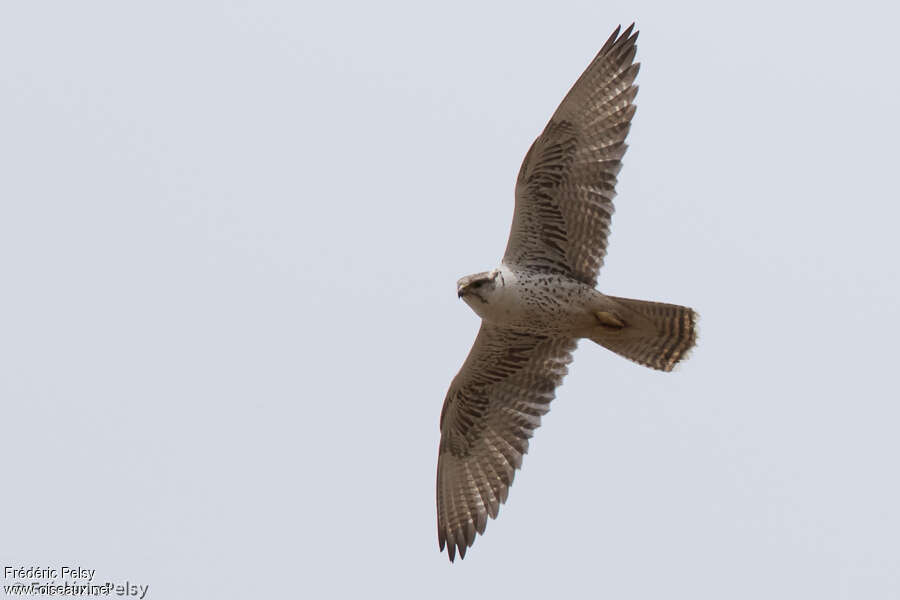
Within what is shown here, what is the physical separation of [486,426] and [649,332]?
1.75 metres

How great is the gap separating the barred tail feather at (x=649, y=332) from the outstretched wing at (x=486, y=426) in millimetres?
572

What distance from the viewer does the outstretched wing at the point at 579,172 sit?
37.4 ft

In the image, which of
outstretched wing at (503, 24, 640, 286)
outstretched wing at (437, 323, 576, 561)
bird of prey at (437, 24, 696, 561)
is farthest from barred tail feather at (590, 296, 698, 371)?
outstretched wing at (437, 323, 576, 561)

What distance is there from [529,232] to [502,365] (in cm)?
133

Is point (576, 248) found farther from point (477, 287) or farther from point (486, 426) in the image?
point (486, 426)

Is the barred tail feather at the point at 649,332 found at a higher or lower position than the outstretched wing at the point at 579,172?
lower

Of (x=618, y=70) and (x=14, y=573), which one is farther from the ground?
(x=618, y=70)

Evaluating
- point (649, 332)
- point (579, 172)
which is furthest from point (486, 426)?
point (579, 172)

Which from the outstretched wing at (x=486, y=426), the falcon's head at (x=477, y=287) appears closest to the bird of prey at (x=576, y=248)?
the falcon's head at (x=477, y=287)

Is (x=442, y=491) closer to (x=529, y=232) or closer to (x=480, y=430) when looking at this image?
(x=480, y=430)

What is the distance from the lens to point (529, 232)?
1155cm

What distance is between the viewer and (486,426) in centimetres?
1259

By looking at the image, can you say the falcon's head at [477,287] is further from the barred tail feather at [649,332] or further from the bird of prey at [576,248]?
the barred tail feather at [649,332]

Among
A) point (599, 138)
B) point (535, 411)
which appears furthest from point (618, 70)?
point (535, 411)
